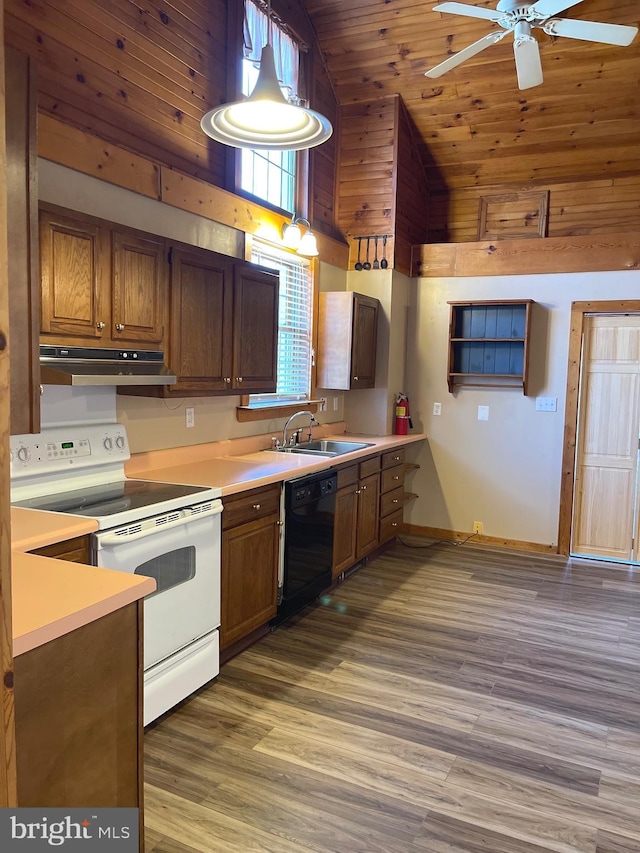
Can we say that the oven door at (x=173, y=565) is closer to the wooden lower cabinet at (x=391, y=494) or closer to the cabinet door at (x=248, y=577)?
the cabinet door at (x=248, y=577)

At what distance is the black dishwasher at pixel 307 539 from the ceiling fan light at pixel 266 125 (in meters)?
1.78

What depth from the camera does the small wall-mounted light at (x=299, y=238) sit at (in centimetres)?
436

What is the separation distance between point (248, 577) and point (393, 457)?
2.24 metres

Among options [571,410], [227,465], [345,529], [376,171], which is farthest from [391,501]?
[376,171]

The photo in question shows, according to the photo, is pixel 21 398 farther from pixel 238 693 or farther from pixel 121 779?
pixel 238 693

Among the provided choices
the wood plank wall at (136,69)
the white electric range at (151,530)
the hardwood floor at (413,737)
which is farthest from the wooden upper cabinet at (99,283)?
the hardwood floor at (413,737)

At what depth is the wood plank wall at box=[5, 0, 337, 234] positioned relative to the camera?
2633 mm

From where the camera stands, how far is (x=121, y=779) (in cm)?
158

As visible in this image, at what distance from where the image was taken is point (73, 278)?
2.44 m

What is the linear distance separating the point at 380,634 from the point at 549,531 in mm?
2385

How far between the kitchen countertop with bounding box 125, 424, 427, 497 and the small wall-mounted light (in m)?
1.44

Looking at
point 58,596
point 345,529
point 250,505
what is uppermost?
point 58,596

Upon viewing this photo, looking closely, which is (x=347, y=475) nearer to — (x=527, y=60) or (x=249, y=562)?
(x=249, y=562)

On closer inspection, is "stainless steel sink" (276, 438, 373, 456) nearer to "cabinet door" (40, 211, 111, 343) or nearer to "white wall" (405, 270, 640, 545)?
"white wall" (405, 270, 640, 545)
